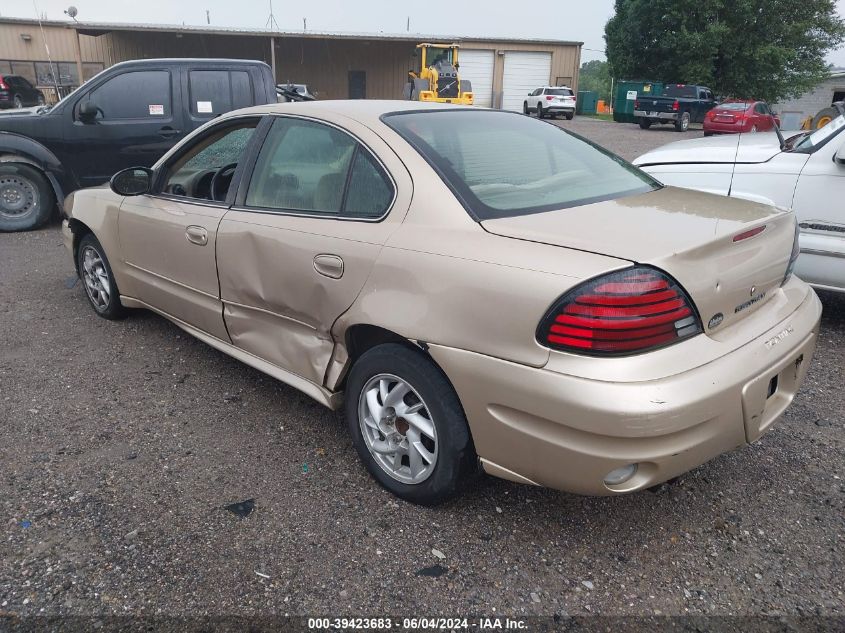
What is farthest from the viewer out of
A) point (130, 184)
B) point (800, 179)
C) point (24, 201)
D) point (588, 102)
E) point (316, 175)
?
point (588, 102)

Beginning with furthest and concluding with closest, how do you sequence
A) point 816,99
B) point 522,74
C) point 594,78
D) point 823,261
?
1. point 594,78
2. point 816,99
3. point 522,74
4. point 823,261

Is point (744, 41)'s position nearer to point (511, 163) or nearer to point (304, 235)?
point (511, 163)

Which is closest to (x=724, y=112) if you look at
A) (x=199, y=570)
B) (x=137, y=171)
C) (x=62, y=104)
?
(x=62, y=104)

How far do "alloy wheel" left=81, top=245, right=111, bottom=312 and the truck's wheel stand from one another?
3658 mm

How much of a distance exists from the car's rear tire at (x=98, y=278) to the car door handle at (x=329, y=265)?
7.58 feet

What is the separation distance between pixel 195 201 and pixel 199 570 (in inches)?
78.8

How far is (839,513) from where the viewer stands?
8.54ft

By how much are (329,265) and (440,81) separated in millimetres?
25052

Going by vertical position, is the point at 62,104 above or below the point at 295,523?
above

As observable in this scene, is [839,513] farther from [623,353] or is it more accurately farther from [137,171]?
[137,171]

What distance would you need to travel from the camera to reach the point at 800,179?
4.30 meters

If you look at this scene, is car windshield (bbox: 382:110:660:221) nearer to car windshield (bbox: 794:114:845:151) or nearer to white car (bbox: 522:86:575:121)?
car windshield (bbox: 794:114:845:151)

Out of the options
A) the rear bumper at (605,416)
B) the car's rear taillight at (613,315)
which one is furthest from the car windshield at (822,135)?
the car's rear taillight at (613,315)

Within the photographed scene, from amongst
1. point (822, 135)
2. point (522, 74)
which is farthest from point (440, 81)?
point (822, 135)
